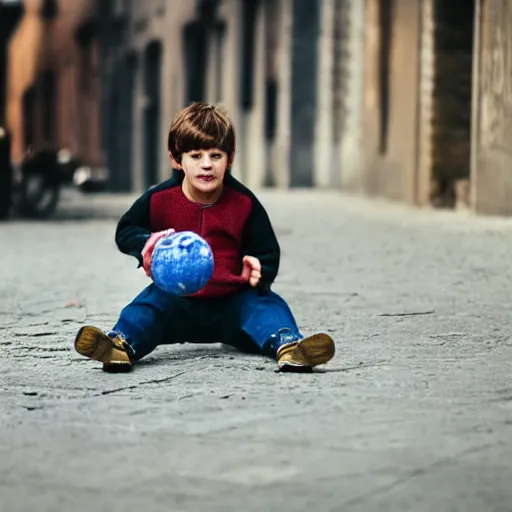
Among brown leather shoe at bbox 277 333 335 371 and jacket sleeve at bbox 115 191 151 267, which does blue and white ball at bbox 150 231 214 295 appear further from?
brown leather shoe at bbox 277 333 335 371

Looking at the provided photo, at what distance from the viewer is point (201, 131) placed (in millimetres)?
5117

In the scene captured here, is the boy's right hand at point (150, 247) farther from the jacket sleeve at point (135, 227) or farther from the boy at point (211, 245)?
the jacket sleeve at point (135, 227)

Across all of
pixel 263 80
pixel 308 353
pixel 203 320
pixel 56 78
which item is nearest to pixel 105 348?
pixel 203 320

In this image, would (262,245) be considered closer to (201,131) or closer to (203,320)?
(203,320)

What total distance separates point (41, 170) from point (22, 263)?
6655 mm

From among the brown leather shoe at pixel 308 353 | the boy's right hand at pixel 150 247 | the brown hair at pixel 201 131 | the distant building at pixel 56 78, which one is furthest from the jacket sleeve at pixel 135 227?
the distant building at pixel 56 78

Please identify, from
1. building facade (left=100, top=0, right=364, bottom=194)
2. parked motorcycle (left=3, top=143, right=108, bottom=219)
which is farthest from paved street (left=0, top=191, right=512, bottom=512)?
building facade (left=100, top=0, right=364, bottom=194)

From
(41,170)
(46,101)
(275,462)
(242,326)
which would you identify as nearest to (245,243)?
(242,326)

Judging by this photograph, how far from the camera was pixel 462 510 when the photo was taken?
2994 millimetres

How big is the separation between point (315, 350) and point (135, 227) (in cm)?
86

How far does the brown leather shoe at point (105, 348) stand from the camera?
15.7ft

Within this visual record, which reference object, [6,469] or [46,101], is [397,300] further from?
[46,101]

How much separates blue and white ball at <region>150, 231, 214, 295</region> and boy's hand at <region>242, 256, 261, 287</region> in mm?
156

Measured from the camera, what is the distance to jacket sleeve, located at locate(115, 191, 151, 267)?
5184 mm
